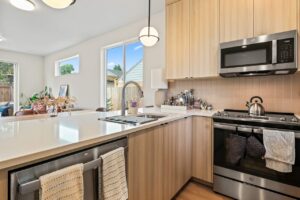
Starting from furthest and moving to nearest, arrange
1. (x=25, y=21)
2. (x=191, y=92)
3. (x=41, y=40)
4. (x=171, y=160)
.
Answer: (x=41, y=40) → (x=25, y=21) → (x=191, y=92) → (x=171, y=160)

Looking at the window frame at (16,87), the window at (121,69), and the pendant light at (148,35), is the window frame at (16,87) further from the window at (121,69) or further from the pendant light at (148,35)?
the pendant light at (148,35)

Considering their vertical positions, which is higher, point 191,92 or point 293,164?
point 191,92

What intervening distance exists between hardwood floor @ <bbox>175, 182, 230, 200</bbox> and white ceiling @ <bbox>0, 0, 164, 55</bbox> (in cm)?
281

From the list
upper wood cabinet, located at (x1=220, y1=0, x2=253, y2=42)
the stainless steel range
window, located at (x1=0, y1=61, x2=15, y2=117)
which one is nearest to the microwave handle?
upper wood cabinet, located at (x1=220, y1=0, x2=253, y2=42)

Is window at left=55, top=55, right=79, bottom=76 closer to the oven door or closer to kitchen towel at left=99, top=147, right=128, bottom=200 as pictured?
the oven door

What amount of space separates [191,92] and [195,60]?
567mm

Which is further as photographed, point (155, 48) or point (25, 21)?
point (25, 21)

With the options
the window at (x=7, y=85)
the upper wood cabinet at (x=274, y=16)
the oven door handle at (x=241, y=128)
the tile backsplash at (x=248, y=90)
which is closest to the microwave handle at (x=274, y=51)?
the upper wood cabinet at (x=274, y=16)

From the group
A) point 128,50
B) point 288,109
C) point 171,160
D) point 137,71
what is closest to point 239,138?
point 171,160

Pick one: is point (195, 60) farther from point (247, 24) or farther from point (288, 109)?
point (288, 109)

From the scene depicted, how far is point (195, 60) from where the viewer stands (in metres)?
2.49

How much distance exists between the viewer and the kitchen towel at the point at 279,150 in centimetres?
153

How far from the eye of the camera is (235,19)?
2143 millimetres

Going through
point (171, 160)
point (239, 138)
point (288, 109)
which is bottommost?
point (171, 160)
